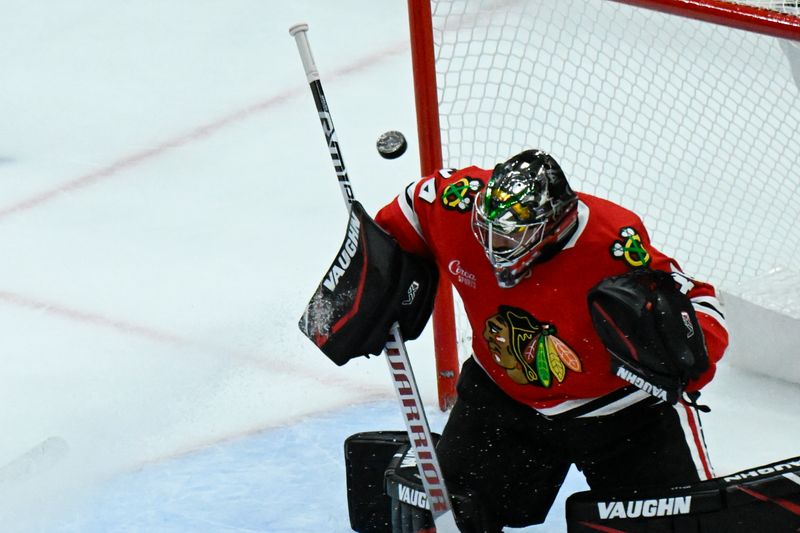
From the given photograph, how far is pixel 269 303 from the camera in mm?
4336

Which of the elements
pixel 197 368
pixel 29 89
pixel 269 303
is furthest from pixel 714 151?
pixel 29 89

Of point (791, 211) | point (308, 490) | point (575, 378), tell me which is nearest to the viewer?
point (575, 378)

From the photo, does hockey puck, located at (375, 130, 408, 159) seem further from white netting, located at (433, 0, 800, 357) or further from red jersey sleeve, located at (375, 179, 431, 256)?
white netting, located at (433, 0, 800, 357)

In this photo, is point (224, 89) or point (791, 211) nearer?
point (791, 211)

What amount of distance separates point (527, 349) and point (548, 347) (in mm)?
51

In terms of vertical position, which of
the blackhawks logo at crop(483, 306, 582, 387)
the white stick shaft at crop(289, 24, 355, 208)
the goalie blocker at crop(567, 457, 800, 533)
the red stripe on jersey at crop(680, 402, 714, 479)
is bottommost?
the goalie blocker at crop(567, 457, 800, 533)

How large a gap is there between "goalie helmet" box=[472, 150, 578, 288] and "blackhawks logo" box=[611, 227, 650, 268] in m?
0.10

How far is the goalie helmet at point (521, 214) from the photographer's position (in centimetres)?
236

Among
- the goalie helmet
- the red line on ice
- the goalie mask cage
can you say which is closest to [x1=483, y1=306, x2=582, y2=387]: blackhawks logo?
the goalie helmet

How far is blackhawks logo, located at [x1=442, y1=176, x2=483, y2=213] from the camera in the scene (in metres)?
2.61

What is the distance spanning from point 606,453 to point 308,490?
1.03m

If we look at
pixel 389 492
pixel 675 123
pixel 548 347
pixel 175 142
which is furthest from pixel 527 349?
pixel 175 142

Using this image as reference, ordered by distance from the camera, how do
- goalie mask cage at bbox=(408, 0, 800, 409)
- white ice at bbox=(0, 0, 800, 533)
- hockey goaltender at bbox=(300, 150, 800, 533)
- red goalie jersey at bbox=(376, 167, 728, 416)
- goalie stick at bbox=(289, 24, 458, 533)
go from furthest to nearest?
goalie mask cage at bbox=(408, 0, 800, 409) → white ice at bbox=(0, 0, 800, 533) → goalie stick at bbox=(289, 24, 458, 533) → red goalie jersey at bbox=(376, 167, 728, 416) → hockey goaltender at bbox=(300, 150, 800, 533)

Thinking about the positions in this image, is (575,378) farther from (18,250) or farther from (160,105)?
(160,105)
